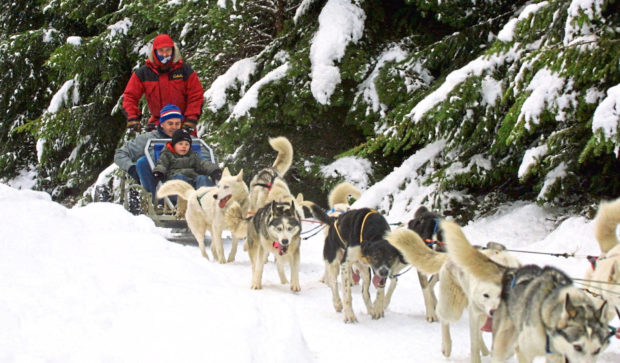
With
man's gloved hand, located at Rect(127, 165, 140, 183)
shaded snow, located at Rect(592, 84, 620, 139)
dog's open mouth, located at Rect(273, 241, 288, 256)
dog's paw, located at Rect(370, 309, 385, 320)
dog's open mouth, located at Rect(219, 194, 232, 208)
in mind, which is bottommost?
dog's paw, located at Rect(370, 309, 385, 320)

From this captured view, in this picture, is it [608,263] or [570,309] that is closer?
[570,309]

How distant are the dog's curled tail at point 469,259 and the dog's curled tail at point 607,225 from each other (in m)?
1.09

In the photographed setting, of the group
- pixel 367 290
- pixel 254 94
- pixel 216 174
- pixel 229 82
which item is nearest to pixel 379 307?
pixel 367 290

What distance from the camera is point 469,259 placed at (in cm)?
321

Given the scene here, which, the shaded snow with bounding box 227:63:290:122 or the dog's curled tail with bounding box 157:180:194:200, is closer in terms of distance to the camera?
the dog's curled tail with bounding box 157:180:194:200

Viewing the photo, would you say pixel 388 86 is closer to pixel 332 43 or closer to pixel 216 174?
pixel 332 43

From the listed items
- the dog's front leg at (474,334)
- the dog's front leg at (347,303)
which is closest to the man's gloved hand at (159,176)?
the dog's front leg at (347,303)

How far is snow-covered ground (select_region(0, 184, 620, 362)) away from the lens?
7.36 ft

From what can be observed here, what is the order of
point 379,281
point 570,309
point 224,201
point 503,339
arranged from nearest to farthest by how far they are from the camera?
1. point 570,309
2. point 503,339
3. point 379,281
4. point 224,201

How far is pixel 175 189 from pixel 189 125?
4.84 ft

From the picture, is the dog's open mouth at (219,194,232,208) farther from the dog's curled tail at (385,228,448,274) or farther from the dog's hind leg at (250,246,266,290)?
the dog's curled tail at (385,228,448,274)

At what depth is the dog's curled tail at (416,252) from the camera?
3.80 m

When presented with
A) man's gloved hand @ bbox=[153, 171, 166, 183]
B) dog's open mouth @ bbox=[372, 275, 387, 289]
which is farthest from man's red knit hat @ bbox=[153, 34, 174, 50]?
dog's open mouth @ bbox=[372, 275, 387, 289]

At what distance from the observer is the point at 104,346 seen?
7.30 ft
